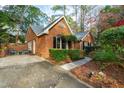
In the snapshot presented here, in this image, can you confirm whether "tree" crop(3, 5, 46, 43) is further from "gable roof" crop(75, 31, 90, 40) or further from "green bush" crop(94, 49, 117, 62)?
"green bush" crop(94, 49, 117, 62)

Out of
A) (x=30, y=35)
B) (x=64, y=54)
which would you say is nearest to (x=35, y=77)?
(x=64, y=54)

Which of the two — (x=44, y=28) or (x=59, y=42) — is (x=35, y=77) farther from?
(x=44, y=28)

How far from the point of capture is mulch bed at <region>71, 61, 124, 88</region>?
12.5 feet

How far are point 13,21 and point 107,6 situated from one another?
2.49 meters

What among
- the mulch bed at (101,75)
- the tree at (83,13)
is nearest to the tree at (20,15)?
the tree at (83,13)

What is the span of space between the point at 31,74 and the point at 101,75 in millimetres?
1644

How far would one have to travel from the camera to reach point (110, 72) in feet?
14.3

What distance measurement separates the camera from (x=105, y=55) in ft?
15.5

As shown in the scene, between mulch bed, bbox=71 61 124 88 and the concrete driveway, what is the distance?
1.03ft

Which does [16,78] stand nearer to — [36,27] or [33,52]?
[33,52]
